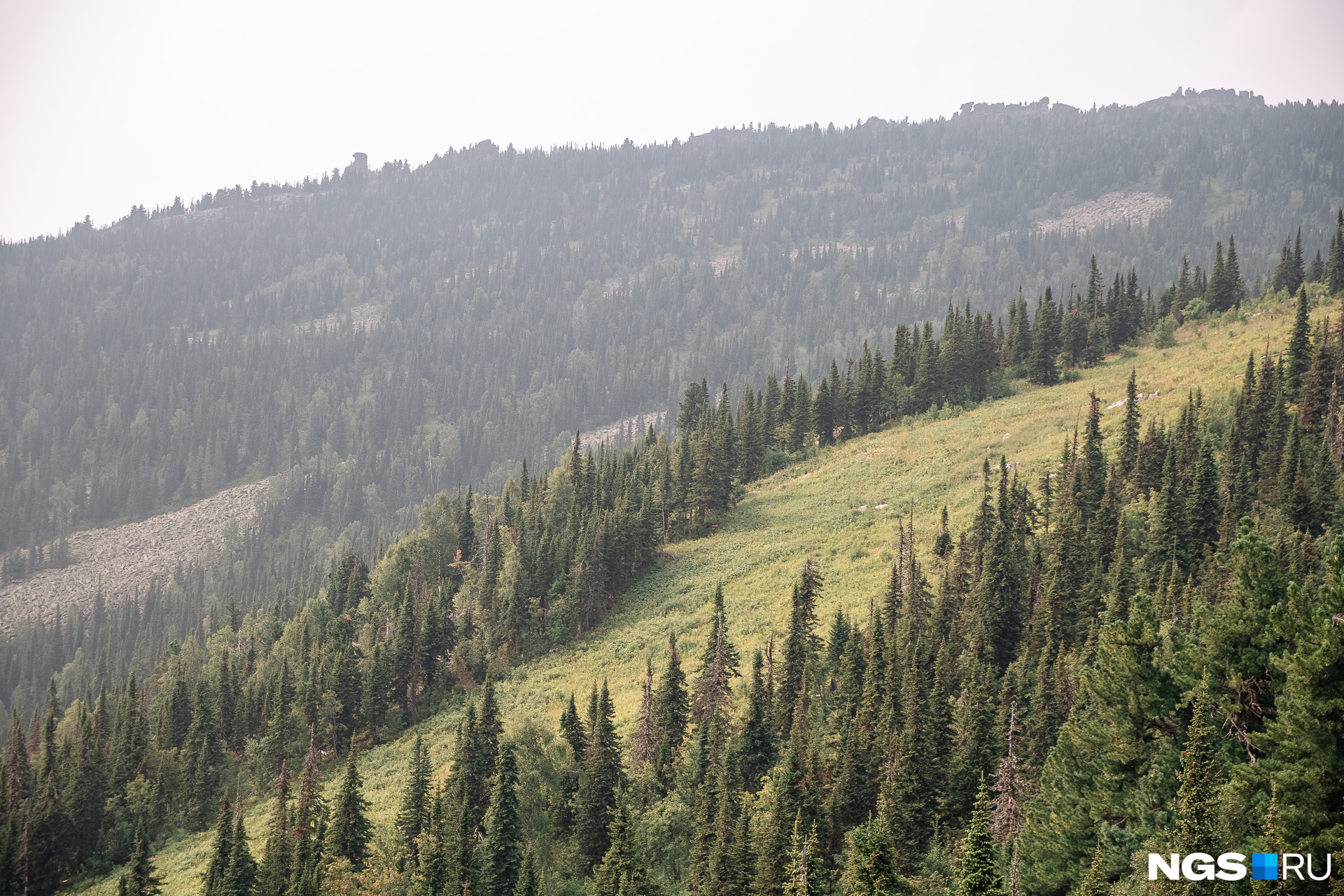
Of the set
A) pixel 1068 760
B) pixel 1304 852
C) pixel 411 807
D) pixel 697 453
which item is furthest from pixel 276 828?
pixel 697 453

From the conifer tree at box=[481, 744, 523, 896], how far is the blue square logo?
37729mm

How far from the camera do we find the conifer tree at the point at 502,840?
2125 inches

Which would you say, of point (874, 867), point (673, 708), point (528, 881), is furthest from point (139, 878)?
point (874, 867)

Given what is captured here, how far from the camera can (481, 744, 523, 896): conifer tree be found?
54.0 m

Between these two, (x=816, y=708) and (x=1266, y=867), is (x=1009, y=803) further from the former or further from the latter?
(x=816, y=708)

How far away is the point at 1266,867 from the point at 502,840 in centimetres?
3976

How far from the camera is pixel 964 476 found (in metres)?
98.6

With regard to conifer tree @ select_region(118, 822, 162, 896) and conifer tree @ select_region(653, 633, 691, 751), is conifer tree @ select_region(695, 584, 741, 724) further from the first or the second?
conifer tree @ select_region(118, 822, 162, 896)

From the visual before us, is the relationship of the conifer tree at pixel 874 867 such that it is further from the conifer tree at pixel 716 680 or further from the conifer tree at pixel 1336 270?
the conifer tree at pixel 1336 270

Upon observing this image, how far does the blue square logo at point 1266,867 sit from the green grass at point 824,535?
4959 centimetres

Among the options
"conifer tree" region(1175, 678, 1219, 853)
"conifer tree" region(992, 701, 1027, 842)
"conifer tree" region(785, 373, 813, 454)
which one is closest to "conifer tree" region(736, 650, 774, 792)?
"conifer tree" region(992, 701, 1027, 842)

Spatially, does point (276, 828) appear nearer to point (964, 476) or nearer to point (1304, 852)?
point (1304, 852)

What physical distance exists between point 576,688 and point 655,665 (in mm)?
7238

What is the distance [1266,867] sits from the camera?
83.0ft
